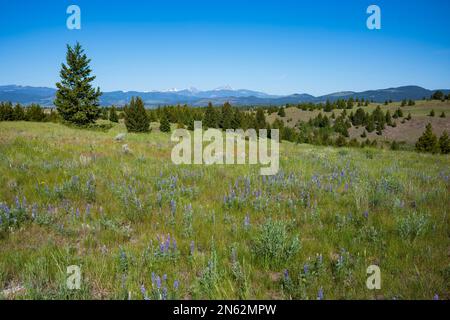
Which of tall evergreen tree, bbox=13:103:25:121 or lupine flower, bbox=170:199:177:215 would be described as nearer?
lupine flower, bbox=170:199:177:215

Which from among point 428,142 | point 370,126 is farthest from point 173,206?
point 370,126

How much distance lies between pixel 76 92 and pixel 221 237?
141 ft

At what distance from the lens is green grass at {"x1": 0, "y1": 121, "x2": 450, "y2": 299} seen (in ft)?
9.47

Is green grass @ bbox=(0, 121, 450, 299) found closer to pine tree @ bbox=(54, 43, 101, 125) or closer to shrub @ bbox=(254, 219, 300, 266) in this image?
shrub @ bbox=(254, 219, 300, 266)

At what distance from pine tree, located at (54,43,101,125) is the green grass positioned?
37.0m

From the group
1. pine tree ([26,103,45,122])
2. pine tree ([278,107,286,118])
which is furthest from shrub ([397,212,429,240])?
pine tree ([278,107,286,118])

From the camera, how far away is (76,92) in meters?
39.4

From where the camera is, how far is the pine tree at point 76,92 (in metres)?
39.5

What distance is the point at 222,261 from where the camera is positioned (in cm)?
338
